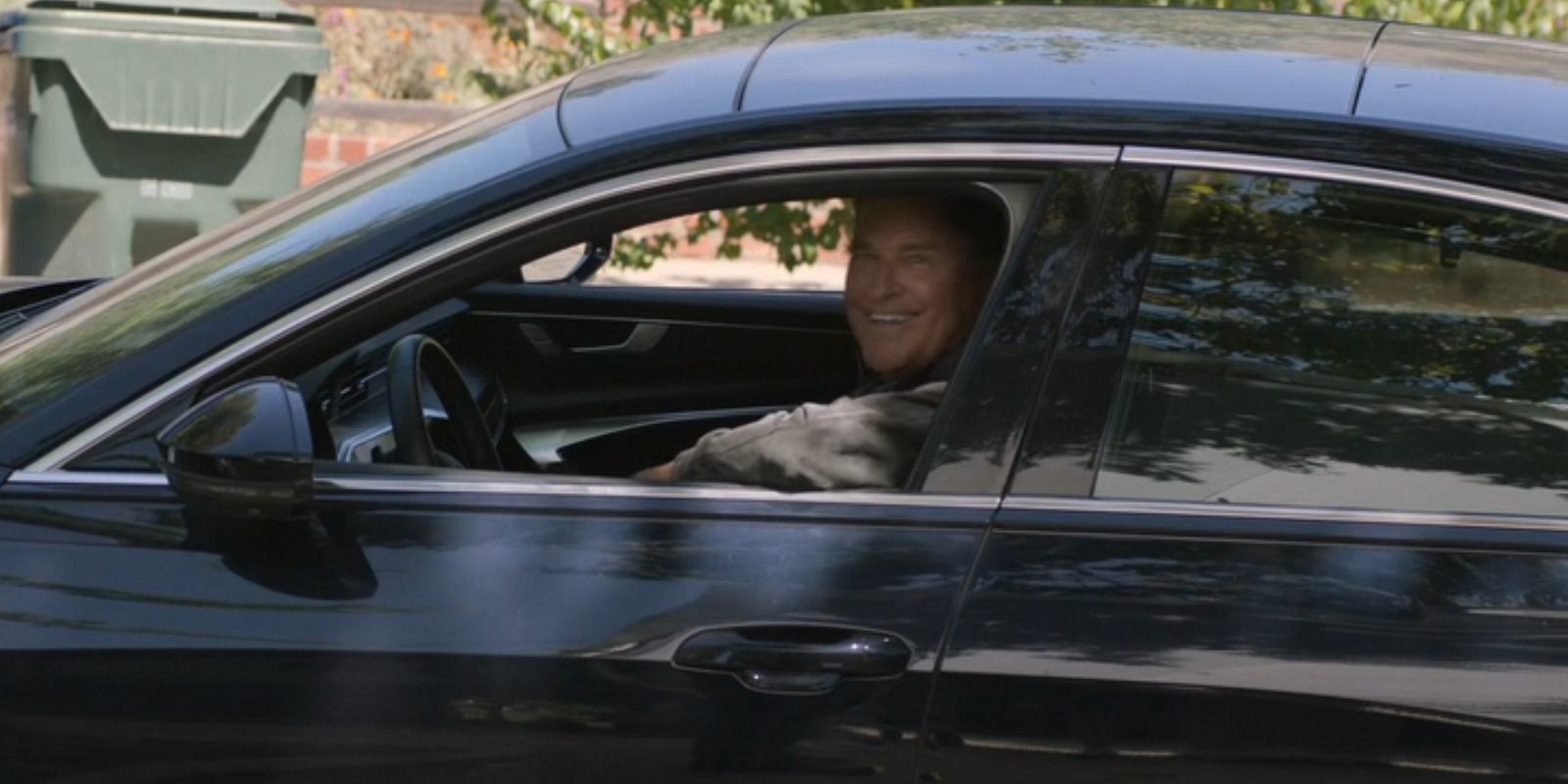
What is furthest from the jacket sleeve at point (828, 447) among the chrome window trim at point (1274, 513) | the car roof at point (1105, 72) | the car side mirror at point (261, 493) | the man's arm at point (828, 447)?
the car side mirror at point (261, 493)

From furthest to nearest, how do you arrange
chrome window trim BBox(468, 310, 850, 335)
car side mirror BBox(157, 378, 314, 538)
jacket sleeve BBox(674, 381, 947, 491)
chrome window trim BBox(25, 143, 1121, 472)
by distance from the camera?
1. chrome window trim BBox(468, 310, 850, 335)
2. jacket sleeve BBox(674, 381, 947, 491)
3. chrome window trim BBox(25, 143, 1121, 472)
4. car side mirror BBox(157, 378, 314, 538)

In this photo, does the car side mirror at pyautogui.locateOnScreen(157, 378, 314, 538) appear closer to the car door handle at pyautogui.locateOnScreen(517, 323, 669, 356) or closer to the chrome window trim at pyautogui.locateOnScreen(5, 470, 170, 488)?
the chrome window trim at pyautogui.locateOnScreen(5, 470, 170, 488)

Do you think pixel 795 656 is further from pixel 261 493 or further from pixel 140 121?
pixel 140 121

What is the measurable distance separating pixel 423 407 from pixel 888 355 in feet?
2.10

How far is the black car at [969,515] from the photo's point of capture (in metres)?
2.46

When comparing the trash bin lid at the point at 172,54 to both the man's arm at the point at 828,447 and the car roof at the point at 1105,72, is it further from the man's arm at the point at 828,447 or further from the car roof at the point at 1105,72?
the man's arm at the point at 828,447

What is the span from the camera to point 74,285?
13.0ft

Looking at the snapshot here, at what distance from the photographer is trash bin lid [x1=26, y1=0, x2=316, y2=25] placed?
7109mm

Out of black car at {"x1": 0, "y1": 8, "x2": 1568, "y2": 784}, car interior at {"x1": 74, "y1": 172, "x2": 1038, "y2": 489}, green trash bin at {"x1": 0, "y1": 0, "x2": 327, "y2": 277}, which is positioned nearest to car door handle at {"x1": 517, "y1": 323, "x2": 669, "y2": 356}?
car interior at {"x1": 74, "y1": 172, "x2": 1038, "y2": 489}

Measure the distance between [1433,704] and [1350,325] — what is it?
17.6 inches

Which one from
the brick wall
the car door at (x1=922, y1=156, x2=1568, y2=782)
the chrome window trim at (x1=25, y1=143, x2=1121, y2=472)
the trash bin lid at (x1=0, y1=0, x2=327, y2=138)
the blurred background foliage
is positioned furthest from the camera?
the brick wall

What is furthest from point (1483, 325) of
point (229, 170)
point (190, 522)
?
point (229, 170)

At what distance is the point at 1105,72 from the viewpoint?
2809 mm

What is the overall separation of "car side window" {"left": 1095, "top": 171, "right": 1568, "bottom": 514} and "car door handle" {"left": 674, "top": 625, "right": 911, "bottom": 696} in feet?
1.01
